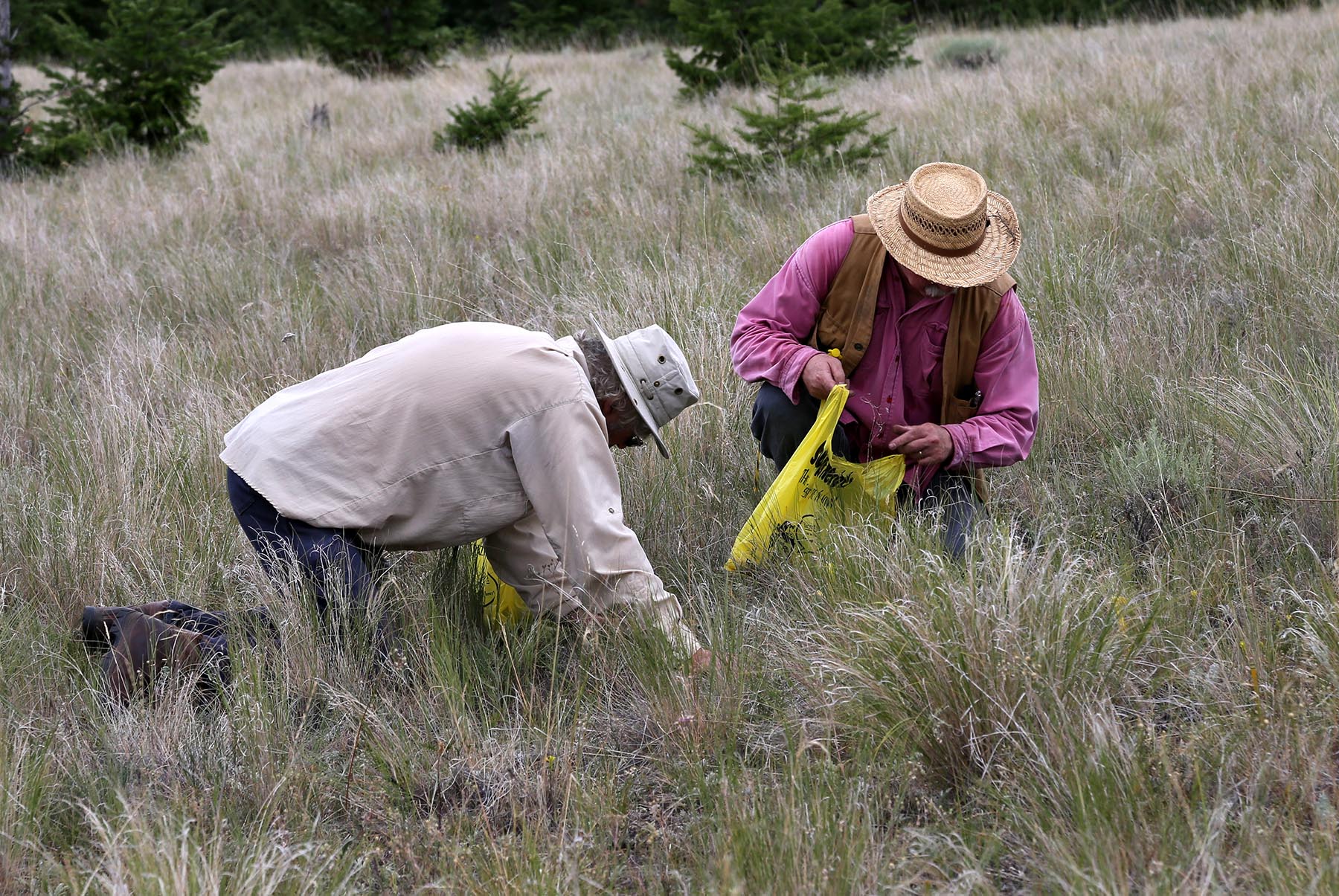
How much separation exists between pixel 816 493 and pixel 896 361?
0.48m

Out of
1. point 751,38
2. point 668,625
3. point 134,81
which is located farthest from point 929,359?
point 134,81

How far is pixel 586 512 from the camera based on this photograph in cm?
285

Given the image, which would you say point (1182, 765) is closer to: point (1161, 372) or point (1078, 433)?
point (1078, 433)

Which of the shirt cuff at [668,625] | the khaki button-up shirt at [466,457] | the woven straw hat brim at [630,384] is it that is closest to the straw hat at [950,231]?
the woven straw hat brim at [630,384]

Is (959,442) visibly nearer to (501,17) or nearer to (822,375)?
(822,375)

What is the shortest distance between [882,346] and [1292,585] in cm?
130

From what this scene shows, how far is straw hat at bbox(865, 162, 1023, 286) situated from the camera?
334 centimetres

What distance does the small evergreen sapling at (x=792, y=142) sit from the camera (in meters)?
7.03

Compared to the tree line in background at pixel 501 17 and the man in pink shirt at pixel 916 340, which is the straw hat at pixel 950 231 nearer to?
the man in pink shirt at pixel 916 340

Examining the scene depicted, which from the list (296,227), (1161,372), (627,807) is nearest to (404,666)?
(627,807)

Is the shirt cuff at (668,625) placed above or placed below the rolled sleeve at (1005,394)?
below

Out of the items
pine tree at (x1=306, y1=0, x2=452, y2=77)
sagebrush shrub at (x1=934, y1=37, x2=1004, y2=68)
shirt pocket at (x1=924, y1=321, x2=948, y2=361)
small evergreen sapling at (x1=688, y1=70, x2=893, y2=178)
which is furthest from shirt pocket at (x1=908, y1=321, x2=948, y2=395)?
pine tree at (x1=306, y1=0, x2=452, y2=77)

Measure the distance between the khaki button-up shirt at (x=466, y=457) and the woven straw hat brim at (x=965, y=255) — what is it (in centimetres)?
103

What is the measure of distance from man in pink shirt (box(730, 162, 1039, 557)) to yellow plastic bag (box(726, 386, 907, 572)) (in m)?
0.09
